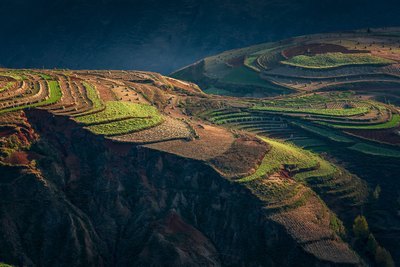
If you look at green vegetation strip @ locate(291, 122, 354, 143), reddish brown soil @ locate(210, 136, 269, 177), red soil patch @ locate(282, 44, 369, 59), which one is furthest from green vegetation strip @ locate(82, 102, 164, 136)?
red soil patch @ locate(282, 44, 369, 59)

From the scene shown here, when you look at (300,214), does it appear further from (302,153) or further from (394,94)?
(394,94)

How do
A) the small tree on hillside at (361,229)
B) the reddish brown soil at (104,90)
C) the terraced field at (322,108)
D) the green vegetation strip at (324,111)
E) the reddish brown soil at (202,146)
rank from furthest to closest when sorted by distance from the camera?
1. the green vegetation strip at (324,111)
2. the reddish brown soil at (104,90)
3. the terraced field at (322,108)
4. the reddish brown soil at (202,146)
5. the small tree on hillside at (361,229)

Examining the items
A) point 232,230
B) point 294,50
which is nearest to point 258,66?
point 294,50

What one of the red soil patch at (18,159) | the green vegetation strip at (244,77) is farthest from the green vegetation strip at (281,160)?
the green vegetation strip at (244,77)

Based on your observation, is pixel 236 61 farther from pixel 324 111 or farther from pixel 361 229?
pixel 361 229

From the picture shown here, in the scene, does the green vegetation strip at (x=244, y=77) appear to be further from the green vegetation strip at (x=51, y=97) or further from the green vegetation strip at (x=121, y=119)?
the green vegetation strip at (x=51, y=97)

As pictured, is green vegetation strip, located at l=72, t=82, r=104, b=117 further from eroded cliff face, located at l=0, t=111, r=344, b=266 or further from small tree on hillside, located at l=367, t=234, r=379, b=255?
small tree on hillside, located at l=367, t=234, r=379, b=255
